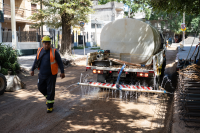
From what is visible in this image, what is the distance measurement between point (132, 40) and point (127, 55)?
610 mm

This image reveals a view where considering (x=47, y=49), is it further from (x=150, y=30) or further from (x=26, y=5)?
(x=26, y=5)

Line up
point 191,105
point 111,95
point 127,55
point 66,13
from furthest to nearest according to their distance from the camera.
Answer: point 66,13
point 127,55
point 111,95
point 191,105

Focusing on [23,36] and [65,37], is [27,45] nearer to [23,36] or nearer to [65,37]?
[23,36]

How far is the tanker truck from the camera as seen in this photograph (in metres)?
7.20

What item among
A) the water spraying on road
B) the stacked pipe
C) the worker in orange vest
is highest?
the worker in orange vest

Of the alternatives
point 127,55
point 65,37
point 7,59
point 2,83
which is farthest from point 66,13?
point 2,83

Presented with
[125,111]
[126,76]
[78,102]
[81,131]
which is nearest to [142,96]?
[126,76]

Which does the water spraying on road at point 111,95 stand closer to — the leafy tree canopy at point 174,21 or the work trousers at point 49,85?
→ the work trousers at point 49,85

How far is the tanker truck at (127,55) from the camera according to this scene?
7.20 m

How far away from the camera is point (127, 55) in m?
7.98

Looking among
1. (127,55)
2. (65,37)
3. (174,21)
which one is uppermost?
(174,21)

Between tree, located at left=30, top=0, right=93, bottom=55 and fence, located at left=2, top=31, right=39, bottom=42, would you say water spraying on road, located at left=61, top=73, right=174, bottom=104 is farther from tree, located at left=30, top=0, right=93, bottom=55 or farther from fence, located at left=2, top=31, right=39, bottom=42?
fence, located at left=2, top=31, right=39, bottom=42

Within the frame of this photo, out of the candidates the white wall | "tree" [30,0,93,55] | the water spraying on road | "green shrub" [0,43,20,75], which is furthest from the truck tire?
the white wall

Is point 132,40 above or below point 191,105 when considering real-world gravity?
above
